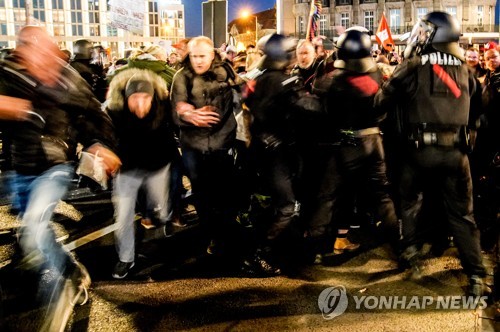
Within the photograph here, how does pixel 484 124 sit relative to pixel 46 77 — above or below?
below

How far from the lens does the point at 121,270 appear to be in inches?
Answer: 190

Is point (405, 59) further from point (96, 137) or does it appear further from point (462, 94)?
point (96, 137)

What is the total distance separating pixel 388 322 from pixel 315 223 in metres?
1.37

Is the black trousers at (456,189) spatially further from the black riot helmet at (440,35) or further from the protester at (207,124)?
the protester at (207,124)

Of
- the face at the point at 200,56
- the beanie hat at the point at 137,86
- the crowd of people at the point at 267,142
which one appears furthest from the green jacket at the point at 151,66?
the face at the point at 200,56

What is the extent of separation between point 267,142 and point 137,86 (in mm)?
1303

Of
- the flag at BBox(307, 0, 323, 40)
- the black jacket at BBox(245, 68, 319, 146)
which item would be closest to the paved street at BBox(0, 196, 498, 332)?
the black jacket at BBox(245, 68, 319, 146)

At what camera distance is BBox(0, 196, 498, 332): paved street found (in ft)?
12.9

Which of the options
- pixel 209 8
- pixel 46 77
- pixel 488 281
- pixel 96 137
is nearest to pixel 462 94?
pixel 488 281

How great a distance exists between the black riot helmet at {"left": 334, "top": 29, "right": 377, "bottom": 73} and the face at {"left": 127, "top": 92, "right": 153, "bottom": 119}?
5.88ft

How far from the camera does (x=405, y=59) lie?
14.5ft

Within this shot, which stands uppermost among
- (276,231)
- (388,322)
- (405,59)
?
(405,59)

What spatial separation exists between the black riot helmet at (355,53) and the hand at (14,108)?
2698 millimetres

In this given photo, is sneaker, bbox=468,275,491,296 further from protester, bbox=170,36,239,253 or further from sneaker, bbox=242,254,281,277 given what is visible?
protester, bbox=170,36,239,253
